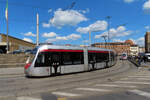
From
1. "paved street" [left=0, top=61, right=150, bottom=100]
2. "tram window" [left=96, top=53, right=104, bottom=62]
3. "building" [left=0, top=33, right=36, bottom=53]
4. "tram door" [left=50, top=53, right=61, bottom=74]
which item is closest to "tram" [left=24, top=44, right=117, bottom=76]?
"tram door" [left=50, top=53, right=61, bottom=74]

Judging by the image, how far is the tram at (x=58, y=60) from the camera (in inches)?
399

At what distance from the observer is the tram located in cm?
1013

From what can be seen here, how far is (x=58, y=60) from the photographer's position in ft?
36.5

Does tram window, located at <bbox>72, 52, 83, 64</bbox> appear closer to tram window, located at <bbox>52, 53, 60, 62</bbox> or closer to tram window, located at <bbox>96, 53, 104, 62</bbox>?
tram window, located at <bbox>52, 53, 60, 62</bbox>

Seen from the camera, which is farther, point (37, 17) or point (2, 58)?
point (2, 58)

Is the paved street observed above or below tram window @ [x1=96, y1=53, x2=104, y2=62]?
below

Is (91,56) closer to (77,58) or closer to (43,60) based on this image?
(77,58)

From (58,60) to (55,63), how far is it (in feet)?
1.30

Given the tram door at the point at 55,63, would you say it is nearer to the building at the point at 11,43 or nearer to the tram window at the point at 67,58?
the tram window at the point at 67,58

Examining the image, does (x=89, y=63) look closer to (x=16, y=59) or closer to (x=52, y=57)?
(x=52, y=57)

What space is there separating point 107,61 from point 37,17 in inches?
517

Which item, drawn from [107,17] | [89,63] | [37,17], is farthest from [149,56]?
[37,17]

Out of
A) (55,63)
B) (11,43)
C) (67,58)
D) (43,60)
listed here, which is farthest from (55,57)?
(11,43)

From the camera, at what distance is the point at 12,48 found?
4731cm
